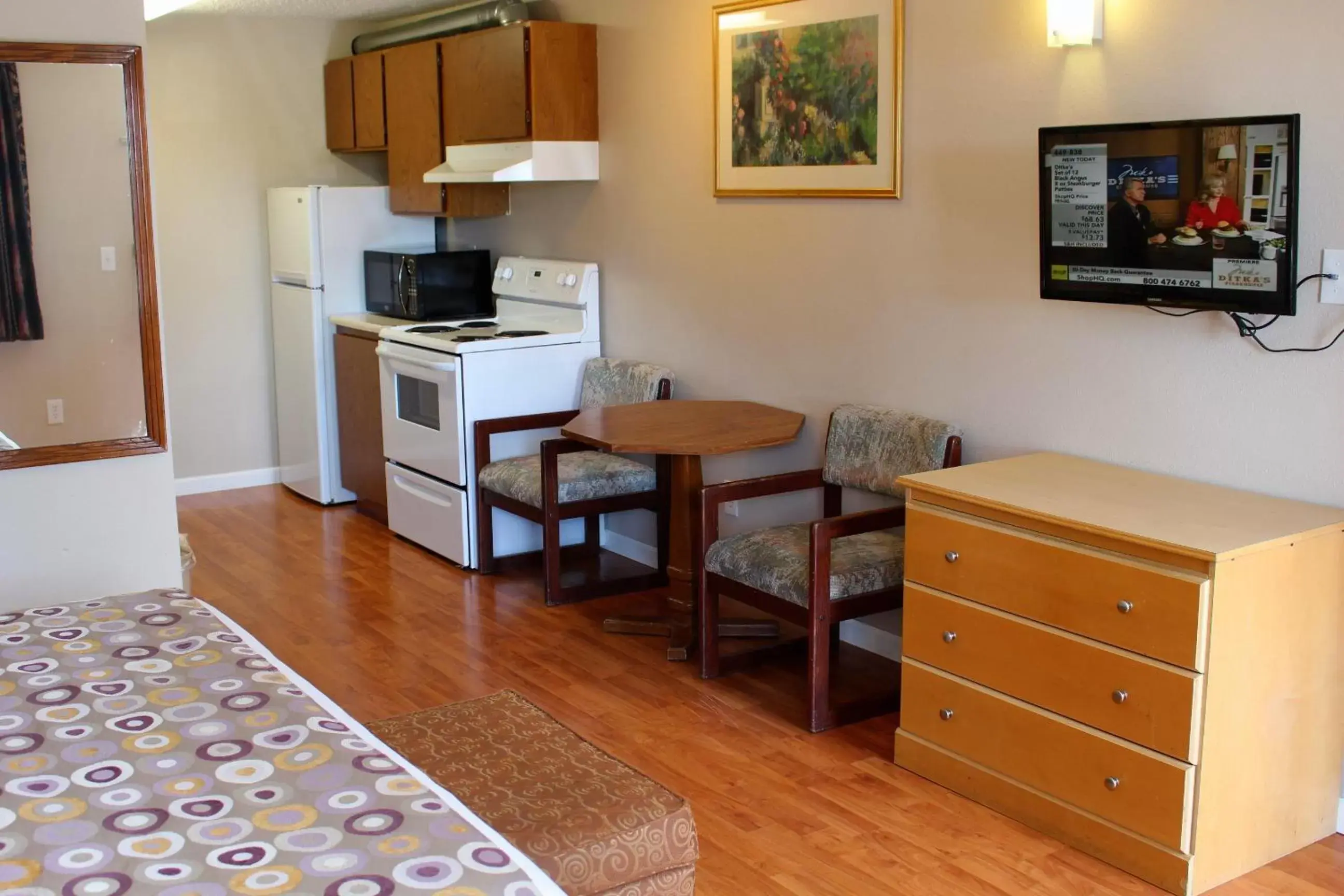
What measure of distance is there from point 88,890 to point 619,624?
115 inches

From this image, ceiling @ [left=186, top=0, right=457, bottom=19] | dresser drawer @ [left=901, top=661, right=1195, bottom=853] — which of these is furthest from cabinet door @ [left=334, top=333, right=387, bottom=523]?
dresser drawer @ [left=901, top=661, right=1195, bottom=853]

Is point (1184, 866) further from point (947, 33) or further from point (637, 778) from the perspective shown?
point (947, 33)

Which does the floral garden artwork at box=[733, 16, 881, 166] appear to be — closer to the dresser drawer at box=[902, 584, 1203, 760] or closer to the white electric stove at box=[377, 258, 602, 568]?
the white electric stove at box=[377, 258, 602, 568]

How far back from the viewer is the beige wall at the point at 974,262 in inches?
119

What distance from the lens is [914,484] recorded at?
329cm

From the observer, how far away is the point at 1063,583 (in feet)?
9.60

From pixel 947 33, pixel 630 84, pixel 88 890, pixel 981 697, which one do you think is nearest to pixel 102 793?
pixel 88 890

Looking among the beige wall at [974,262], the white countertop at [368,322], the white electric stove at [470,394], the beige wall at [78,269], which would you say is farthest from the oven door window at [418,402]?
the beige wall at [78,269]

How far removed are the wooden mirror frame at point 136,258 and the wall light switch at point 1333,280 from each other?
2859 millimetres

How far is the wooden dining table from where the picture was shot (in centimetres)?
408

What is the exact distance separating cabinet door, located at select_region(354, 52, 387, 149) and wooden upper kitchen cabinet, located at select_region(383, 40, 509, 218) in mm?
69

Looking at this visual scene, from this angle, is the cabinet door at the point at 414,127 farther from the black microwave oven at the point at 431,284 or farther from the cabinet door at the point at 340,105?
the cabinet door at the point at 340,105

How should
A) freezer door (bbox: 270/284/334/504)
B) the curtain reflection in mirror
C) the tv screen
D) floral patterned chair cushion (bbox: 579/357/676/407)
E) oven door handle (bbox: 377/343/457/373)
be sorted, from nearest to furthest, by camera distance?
1. the tv screen
2. the curtain reflection in mirror
3. floral patterned chair cushion (bbox: 579/357/676/407)
4. oven door handle (bbox: 377/343/457/373)
5. freezer door (bbox: 270/284/334/504)

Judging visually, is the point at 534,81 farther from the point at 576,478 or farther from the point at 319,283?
the point at 319,283
